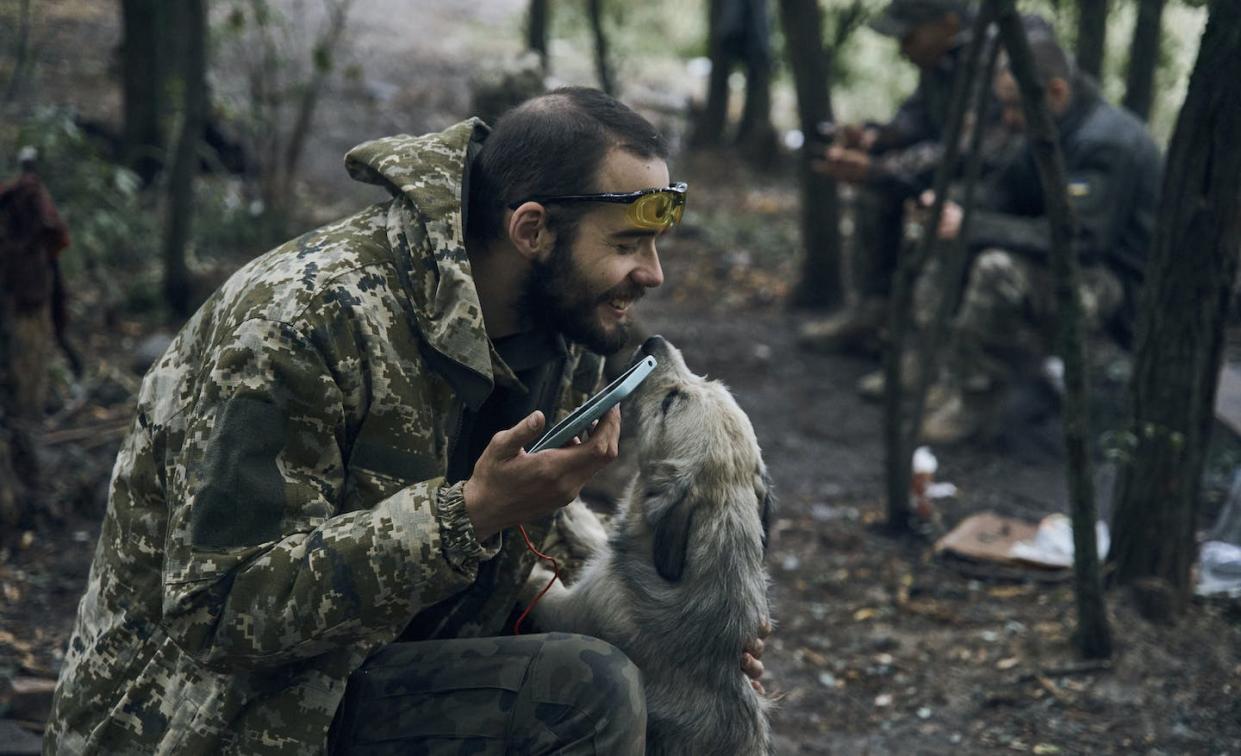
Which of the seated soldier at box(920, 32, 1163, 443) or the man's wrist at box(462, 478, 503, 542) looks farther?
the seated soldier at box(920, 32, 1163, 443)

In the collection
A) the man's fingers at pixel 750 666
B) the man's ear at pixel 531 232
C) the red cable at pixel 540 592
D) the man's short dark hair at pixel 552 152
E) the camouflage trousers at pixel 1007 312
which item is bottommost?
the camouflage trousers at pixel 1007 312

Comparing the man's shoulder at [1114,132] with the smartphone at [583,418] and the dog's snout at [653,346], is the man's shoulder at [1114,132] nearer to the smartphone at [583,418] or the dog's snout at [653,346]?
the dog's snout at [653,346]

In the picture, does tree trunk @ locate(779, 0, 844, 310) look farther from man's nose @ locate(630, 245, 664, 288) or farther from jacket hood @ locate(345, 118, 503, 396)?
jacket hood @ locate(345, 118, 503, 396)

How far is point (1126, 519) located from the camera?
512 cm

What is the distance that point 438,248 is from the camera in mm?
2762

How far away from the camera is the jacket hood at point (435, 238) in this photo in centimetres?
273

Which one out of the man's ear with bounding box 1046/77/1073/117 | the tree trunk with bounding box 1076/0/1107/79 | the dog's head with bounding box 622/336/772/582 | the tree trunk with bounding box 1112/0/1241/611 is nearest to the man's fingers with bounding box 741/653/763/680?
the dog's head with bounding box 622/336/772/582

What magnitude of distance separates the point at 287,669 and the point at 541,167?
1327mm

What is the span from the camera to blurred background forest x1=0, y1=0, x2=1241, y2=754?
473 centimetres

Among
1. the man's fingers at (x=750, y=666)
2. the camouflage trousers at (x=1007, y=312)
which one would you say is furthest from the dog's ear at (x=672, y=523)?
the camouflage trousers at (x=1007, y=312)

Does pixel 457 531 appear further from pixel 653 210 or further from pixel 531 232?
pixel 653 210

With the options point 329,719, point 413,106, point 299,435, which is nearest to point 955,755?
point 329,719

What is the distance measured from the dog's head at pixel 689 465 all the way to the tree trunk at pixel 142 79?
7229 millimetres

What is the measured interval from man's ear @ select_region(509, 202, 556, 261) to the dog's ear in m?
0.79
